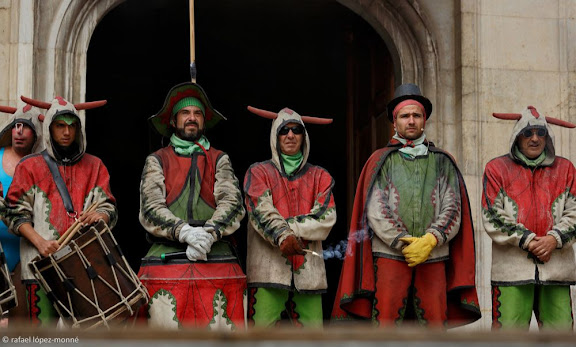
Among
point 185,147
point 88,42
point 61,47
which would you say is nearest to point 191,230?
point 185,147

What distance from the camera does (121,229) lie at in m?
16.0

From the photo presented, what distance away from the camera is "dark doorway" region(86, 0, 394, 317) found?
1603cm

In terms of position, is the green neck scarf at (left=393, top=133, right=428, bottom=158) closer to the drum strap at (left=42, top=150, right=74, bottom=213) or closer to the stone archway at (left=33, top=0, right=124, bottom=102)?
the drum strap at (left=42, top=150, right=74, bottom=213)

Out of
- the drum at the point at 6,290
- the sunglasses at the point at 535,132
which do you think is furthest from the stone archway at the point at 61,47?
the sunglasses at the point at 535,132

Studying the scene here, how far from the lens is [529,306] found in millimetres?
8961

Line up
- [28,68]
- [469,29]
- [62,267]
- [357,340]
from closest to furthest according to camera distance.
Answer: [357,340]
[62,267]
[28,68]
[469,29]

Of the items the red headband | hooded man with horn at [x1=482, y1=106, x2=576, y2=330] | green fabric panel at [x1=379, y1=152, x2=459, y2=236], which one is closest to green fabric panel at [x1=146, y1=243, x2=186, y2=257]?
green fabric panel at [x1=379, y1=152, x2=459, y2=236]

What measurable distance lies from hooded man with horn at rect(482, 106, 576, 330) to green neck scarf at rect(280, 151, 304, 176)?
1.37 meters

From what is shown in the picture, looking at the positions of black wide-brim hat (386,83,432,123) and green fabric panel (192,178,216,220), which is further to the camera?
black wide-brim hat (386,83,432,123)

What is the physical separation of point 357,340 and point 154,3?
11361mm

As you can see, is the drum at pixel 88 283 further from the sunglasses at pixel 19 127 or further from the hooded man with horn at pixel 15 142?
the sunglasses at pixel 19 127

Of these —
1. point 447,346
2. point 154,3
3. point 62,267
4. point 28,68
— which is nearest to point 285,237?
point 62,267

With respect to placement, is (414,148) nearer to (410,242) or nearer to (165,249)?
(410,242)

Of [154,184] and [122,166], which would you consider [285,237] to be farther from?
[122,166]
